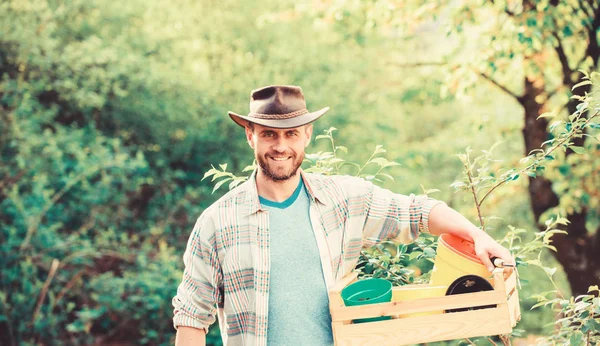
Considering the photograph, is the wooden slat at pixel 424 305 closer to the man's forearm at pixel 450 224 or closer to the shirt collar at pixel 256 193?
the man's forearm at pixel 450 224

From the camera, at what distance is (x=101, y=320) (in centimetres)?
609

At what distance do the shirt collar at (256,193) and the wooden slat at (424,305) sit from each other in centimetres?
47

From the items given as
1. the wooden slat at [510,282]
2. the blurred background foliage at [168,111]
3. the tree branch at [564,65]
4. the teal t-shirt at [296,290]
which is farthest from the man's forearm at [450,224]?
the tree branch at [564,65]

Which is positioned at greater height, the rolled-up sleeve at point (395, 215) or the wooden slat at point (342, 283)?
the rolled-up sleeve at point (395, 215)

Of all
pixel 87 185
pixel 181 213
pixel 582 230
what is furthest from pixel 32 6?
pixel 582 230

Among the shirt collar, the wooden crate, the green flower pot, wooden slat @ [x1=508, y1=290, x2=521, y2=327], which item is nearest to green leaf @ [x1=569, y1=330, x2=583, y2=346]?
wooden slat @ [x1=508, y1=290, x2=521, y2=327]

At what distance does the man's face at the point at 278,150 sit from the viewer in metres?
2.15

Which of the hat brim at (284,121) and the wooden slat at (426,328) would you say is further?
the hat brim at (284,121)

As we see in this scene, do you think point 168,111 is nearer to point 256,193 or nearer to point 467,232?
point 256,193

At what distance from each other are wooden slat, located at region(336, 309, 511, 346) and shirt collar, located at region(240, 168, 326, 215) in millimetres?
502

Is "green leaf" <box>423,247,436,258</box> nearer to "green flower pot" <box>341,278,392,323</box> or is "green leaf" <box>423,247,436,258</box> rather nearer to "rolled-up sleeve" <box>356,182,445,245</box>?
"rolled-up sleeve" <box>356,182,445,245</box>

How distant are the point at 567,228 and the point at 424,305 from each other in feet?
14.4

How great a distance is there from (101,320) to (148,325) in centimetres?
44

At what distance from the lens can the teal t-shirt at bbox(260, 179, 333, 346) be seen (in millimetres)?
2049
